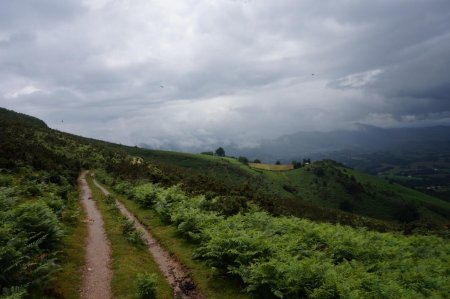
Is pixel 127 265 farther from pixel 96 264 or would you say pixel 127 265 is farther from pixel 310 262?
pixel 310 262

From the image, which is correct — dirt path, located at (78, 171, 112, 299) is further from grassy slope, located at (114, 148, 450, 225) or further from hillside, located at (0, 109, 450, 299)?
grassy slope, located at (114, 148, 450, 225)

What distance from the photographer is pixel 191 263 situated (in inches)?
639

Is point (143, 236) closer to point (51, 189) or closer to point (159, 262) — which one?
point (159, 262)

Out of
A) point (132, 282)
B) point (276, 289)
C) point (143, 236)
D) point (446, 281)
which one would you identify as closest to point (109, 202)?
point (143, 236)

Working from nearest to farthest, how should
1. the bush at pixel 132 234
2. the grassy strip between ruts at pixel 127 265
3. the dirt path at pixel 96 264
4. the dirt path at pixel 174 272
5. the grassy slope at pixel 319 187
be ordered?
the dirt path at pixel 96 264, the grassy strip between ruts at pixel 127 265, the dirt path at pixel 174 272, the bush at pixel 132 234, the grassy slope at pixel 319 187

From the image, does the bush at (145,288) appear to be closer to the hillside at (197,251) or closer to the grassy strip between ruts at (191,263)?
the hillside at (197,251)

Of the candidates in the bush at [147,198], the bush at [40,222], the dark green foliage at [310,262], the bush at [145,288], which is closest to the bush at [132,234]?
the dark green foliage at [310,262]

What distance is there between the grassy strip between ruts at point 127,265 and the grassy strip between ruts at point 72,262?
1337 mm

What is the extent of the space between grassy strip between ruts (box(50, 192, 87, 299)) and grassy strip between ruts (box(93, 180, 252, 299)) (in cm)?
414

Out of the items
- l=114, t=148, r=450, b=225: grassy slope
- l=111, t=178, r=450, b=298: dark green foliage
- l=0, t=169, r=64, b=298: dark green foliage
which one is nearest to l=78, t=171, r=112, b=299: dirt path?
l=0, t=169, r=64, b=298: dark green foliage

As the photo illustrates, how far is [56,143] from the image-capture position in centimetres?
6525

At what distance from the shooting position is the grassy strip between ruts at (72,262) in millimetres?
12367

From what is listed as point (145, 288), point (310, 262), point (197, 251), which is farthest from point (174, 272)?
point (310, 262)

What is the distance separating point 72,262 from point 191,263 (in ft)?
16.8
